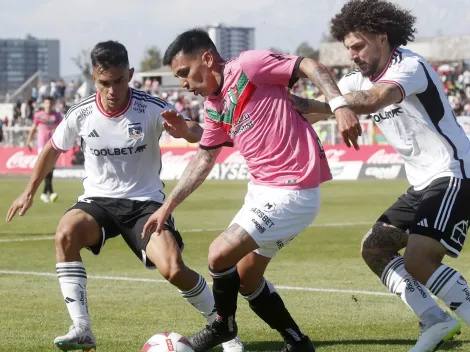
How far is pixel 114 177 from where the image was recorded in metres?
8.34

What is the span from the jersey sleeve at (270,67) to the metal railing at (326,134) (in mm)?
21869

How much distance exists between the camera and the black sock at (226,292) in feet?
23.0

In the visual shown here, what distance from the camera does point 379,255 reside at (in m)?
7.53

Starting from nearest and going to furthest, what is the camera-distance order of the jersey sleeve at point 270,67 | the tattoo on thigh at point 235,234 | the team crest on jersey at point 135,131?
1. the jersey sleeve at point 270,67
2. the tattoo on thigh at point 235,234
3. the team crest on jersey at point 135,131

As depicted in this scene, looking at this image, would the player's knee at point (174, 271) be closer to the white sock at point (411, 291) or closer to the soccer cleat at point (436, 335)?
the white sock at point (411, 291)

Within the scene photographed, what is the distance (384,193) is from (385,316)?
17681 millimetres

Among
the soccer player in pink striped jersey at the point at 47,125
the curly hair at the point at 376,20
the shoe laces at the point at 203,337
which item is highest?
the curly hair at the point at 376,20

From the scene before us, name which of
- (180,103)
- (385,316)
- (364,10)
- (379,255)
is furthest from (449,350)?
(180,103)

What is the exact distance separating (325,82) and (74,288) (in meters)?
2.65

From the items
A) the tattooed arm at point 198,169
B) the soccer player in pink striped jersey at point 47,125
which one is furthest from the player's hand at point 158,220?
the soccer player in pink striped jersey at point 47,125

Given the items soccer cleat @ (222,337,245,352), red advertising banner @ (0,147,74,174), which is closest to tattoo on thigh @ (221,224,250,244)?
soccer cleat @ (222,337,245,352)

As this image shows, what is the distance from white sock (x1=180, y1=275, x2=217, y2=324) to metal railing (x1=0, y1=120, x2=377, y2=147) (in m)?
21.0

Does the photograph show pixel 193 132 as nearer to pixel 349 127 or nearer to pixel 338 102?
pixel 338 102

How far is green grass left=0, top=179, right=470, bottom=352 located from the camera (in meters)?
8.02
